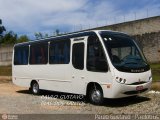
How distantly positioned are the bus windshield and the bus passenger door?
1.14 m

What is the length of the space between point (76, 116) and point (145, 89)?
3.25 meters

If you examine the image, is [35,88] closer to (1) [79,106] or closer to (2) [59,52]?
(2) [59,52]

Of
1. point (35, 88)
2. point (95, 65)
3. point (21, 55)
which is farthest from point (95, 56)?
point (21, 55)

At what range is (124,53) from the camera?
44.9 ft

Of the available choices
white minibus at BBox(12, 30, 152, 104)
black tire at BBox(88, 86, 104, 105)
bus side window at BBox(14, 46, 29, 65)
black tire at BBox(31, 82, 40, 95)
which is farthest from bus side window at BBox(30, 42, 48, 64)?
black tire at BBox(88, 86, 104, 105)

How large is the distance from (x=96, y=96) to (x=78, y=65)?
1.62 m

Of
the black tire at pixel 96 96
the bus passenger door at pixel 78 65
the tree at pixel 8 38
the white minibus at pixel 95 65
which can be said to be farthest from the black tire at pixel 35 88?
the tree at pixel 8 38

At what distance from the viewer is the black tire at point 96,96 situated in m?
13.9

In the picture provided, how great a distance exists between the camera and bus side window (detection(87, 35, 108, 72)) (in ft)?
44.7

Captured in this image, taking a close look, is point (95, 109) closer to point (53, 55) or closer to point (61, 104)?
point (61, 104)

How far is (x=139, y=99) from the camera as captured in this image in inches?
580

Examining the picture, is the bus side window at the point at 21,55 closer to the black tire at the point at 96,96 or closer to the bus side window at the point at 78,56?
the bus side window at the point at 78,56

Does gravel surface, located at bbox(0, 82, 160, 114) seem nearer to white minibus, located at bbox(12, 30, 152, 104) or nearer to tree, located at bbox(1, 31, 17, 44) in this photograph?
white minibus, located at bbox(12, 30, 152, 104)

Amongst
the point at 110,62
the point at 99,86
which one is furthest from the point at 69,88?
the point at 110,62
